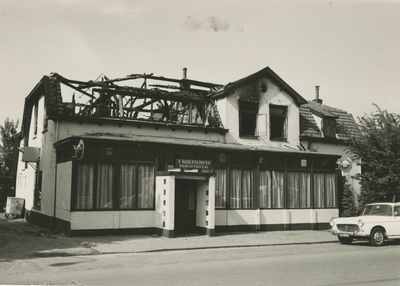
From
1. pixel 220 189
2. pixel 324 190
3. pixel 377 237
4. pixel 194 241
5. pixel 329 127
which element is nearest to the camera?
pixel 377 237

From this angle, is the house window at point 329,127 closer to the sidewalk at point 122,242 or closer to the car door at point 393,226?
the sidewalk at point 122,242

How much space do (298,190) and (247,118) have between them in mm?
4947

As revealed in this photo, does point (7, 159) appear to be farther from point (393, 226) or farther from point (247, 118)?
point (393, 226)

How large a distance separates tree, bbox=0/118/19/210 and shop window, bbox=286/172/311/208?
20605 mm

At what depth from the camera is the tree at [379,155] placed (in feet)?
72.8

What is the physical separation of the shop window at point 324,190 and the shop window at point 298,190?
0.51 m

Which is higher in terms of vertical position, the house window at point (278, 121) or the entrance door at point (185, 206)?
the house window at point (278, 121)

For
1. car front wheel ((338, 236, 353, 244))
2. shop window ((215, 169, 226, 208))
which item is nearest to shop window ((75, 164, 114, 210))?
shop window ((215, 169, 226, 208))

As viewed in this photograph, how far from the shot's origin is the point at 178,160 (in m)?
17.6

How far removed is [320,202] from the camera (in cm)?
2292

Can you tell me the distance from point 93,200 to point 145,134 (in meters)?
5.13

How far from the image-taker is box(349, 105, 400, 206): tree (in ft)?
72.8

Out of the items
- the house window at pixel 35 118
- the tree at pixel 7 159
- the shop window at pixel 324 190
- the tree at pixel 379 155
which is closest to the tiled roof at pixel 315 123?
the tree at pixel 379 155

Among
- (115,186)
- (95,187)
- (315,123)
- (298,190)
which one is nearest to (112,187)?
(115,186)
